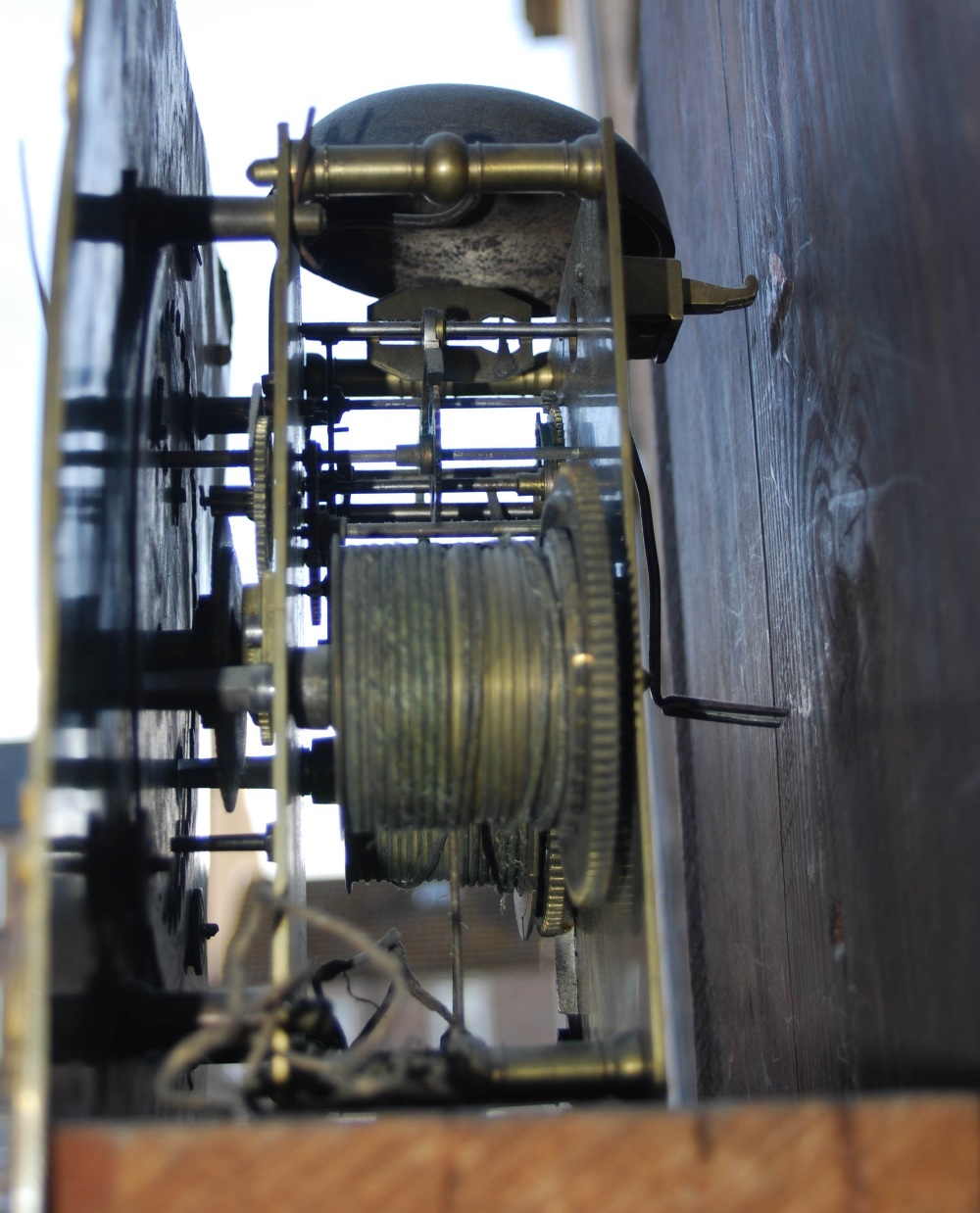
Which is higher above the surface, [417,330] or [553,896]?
[417,330]

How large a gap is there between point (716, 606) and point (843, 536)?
0.95 m

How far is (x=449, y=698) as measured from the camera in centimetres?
128

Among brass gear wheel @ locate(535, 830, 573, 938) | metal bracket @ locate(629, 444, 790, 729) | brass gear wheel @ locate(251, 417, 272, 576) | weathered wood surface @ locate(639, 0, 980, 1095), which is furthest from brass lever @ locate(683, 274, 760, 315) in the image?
brass gear wheel @ locate(535, 830, 573, 938)

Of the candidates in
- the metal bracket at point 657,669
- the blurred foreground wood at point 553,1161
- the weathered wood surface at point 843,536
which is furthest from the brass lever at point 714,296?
the blurred foreground wood at point 553,1161

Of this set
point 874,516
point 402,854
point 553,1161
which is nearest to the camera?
point 553,1161

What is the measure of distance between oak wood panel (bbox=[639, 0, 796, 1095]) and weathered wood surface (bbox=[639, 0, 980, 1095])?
0.01m

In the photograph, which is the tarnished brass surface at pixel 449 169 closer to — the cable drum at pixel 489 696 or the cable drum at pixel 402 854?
the cable drum at pixel 489 696

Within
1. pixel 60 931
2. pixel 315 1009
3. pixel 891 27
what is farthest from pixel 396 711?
pixel 891 27

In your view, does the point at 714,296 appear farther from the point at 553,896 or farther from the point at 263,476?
the point at 553,896

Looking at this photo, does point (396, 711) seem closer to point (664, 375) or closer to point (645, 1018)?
point (645, 1018)

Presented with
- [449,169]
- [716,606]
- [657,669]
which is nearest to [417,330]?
[449,169]

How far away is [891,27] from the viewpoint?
1.34m

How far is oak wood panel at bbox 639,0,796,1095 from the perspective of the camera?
6.70 feet

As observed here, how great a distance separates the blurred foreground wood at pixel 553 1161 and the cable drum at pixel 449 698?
17.2 inches
